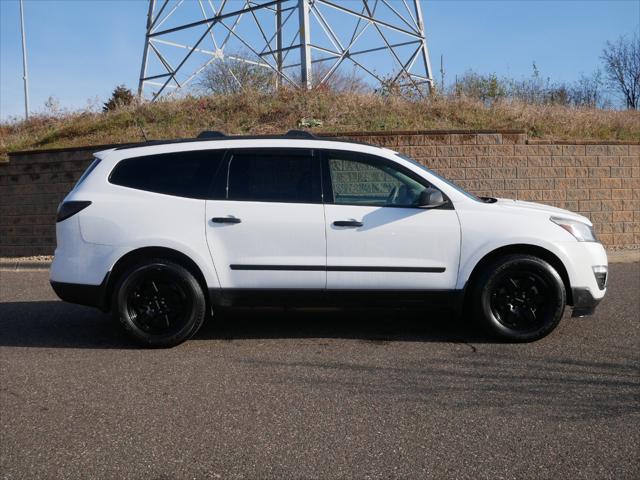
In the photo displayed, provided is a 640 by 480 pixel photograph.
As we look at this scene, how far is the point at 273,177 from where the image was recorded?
20.7 ft

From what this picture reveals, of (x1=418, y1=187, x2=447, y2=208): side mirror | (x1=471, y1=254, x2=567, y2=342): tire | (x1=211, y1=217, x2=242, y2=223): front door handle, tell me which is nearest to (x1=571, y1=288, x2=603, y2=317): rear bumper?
(x1=471, y1=254, x2=567, y2=342): tire

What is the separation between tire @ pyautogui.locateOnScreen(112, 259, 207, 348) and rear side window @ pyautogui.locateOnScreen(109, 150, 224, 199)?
710 mm

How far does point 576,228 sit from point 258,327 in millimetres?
3327

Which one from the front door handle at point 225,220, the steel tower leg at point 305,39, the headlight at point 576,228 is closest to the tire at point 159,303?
the front door handle at point 225,220

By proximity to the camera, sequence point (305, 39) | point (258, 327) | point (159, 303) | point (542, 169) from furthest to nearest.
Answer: point (305, 39) → point (542, 169) → point (258, 327) → point (159, 303)

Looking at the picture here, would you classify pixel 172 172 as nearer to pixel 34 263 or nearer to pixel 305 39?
pixel 34 263

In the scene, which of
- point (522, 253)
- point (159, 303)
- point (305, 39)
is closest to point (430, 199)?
point (522, 253)

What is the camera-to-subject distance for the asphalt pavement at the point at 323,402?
370cm

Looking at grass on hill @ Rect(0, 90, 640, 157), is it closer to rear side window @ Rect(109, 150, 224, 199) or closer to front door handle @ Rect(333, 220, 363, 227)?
rear side window @ Rect(109, 150, 224, 199)

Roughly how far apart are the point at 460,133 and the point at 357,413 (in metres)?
8.98

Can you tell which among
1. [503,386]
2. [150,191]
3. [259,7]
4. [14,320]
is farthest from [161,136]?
[503,386]

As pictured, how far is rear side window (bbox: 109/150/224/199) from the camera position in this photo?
6.26 metres

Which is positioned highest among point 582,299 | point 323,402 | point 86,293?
point 86,293

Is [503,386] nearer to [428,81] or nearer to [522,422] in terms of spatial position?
[522,422]
